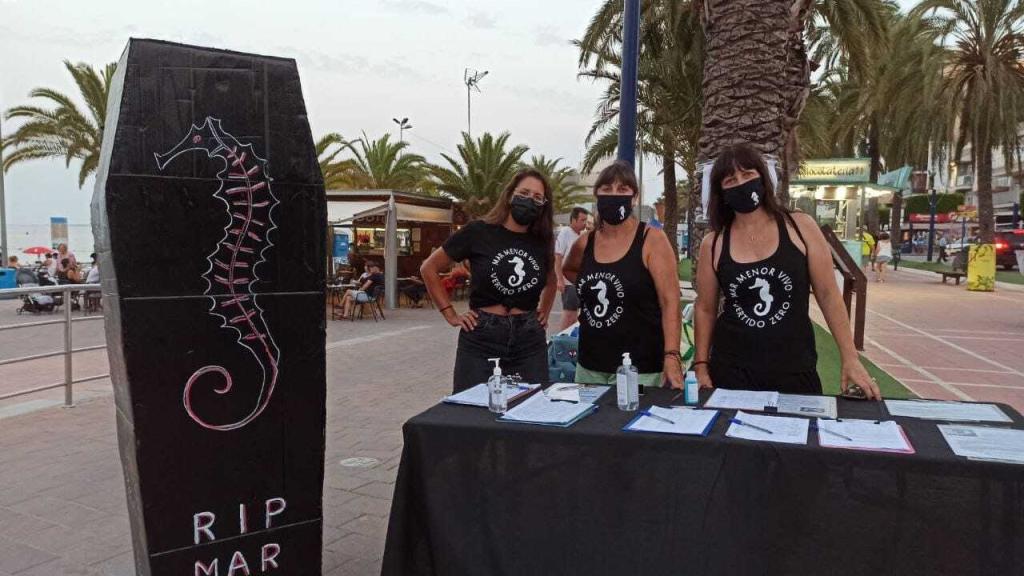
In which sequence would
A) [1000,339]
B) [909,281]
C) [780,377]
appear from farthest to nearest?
[909,281], [1000,339], [780,377]

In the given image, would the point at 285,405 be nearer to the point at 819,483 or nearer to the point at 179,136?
the point at 179,136

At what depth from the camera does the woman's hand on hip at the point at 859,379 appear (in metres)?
2.76

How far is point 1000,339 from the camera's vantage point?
35.7 ft

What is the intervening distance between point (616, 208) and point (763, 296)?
2.68 ft

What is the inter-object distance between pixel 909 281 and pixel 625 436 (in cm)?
2583

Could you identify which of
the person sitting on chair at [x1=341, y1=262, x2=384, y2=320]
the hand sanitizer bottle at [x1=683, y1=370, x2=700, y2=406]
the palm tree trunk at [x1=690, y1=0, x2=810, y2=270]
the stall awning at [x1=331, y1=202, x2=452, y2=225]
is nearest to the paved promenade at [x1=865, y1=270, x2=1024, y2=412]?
the palm tree trunk at [x1=690, y1=0, x2=810, y2=270]

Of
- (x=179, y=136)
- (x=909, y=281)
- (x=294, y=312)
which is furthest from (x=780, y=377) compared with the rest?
(x=909, y=281)

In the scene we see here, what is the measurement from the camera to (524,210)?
12.1 ft

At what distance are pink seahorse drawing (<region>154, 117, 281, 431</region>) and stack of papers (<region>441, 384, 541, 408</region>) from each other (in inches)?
30.5

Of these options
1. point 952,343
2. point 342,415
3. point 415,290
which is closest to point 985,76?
point 952,343

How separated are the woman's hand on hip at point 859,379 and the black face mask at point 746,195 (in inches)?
29.7

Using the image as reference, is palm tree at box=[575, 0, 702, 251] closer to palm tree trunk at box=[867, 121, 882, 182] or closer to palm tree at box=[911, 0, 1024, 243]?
palm tree at box=[911, 0, 1024, 243]

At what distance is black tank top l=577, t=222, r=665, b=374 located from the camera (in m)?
3.25

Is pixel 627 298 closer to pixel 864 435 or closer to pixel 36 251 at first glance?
pixel 864 435
